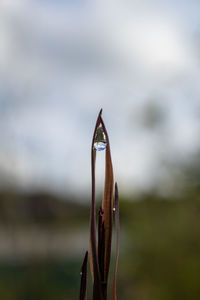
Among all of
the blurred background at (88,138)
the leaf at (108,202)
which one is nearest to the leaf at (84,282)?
the leaf at (108,202)

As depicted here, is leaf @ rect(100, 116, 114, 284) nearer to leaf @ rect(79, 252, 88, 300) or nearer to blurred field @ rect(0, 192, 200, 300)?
leaf @ rect(79, 252, 88, 300)

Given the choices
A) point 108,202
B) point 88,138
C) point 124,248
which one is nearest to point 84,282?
point 108,202

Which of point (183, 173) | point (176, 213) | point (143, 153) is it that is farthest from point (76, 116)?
point (176, 213)

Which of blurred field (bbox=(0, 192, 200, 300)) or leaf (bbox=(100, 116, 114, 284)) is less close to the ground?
leaf (bbox=(100, 116, 114, 284))

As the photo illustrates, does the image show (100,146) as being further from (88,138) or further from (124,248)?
(124,248)

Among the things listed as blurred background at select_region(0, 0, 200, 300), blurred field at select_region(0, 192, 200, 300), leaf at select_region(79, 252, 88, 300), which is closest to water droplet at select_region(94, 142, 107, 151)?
leaf at select_region(79, 252, 88, 300)

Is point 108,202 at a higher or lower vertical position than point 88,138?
lower
